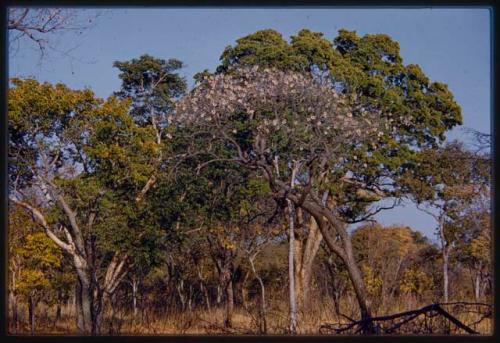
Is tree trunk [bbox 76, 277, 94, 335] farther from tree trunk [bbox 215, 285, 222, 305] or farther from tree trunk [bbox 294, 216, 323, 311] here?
tree trunk [bbox 294, 216, 323, 311]

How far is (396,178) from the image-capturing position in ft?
37.6

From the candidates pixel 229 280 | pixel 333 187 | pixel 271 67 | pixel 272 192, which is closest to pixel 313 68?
pixel 271 67

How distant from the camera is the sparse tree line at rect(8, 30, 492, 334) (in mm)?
8453

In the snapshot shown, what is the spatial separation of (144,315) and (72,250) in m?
1.85

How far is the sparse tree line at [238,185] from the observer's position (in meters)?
8.45

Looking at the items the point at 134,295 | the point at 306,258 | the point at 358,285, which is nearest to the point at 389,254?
the point at 306,258

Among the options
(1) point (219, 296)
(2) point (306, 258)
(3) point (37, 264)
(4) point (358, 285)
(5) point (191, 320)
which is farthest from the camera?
(2) point (306, 258)

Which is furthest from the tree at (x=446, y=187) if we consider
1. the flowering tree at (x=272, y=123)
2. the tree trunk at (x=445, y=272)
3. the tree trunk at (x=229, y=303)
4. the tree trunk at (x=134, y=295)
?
the tree trunk at (x=134, y=295)

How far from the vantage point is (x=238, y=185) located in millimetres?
9922

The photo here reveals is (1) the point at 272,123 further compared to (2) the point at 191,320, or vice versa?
(1) the point at 272,123

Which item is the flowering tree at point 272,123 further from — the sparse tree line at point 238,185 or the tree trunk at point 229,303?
the tree trunk at point 229,303

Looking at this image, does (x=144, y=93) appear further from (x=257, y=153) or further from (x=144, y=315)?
(x=144, y=315)

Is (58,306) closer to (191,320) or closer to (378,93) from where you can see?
(191,320)

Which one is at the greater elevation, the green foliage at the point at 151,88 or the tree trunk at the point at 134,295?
the green foliage at the point at 151,88
